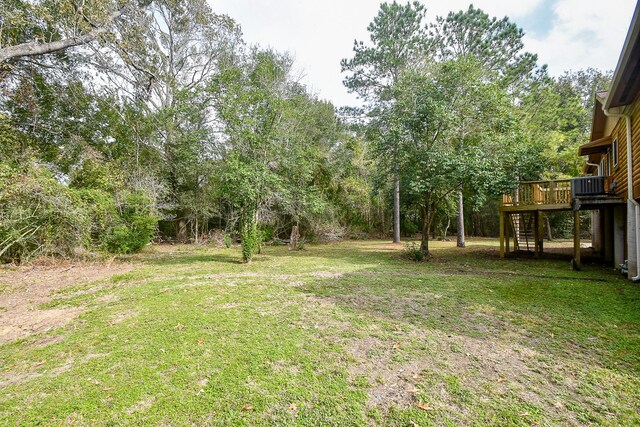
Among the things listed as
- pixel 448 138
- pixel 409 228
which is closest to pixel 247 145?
pixel 448 138

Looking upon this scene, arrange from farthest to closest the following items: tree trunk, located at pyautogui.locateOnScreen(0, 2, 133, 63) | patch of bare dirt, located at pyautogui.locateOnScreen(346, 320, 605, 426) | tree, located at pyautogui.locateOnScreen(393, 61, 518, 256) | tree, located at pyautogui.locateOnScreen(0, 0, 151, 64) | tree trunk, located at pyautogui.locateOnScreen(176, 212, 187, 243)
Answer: tree trunk, located at pyautogui.locateOnScreen(176, 212, 187, 243) < tree, located at pyautogui.locateOnScreen(393, 61, 518, 256) < tree, located at pyautogui.locateOnScreen(0, 0, 151, 64) < tree trunk, located at pyautogui.locateOnScreen(0, 2, 133, 63) < patch of bare dirt, located at pyautogui.locateOnScreen(346, 320, 605, 426)

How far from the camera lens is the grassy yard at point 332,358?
7.45 ft

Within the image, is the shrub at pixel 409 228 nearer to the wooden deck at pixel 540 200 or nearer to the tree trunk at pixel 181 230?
the wooden deck at pixel 540 200

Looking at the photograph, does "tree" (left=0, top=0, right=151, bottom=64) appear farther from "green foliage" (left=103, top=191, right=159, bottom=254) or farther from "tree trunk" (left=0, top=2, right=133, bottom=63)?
"green foliage" (left=103, top=191, right=159, bottom=254)

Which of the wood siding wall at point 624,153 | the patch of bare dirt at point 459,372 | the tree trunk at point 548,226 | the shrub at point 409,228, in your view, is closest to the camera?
the patch of bare dirt at point 459,372

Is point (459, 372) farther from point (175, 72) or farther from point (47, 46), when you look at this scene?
point (175, 72)

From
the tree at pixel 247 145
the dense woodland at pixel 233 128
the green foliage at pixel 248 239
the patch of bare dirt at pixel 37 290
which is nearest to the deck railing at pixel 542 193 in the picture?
the dense woodland at pixel 233 128

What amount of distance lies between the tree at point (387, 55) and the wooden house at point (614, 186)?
24.7ft

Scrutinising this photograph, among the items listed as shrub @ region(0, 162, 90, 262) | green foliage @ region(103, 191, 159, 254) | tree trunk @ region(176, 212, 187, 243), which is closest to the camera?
shrub @ region(0, 162, 90, 262)

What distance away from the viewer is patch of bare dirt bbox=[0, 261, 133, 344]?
14.0 ft

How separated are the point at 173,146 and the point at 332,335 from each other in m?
16.0

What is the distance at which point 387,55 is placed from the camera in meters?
17.5

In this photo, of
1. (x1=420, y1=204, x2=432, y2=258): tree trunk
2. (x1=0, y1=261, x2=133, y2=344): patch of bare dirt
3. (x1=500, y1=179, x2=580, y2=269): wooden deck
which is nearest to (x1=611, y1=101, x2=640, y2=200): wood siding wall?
(x1=500, y1=179, x2=580, y2=269): wooden deck

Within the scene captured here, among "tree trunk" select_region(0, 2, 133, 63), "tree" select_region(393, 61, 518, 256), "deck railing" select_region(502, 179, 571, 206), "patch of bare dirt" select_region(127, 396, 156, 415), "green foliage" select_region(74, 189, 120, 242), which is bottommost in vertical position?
"patch of bare dirt" select_region(127, 396, 156, 415)
